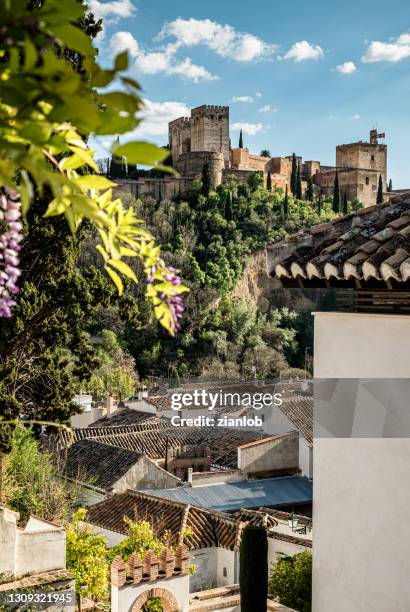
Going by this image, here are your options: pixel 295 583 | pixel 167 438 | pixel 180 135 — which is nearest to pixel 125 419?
pixel 167 438

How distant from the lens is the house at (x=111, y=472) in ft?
64.6

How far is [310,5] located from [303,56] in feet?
53.2

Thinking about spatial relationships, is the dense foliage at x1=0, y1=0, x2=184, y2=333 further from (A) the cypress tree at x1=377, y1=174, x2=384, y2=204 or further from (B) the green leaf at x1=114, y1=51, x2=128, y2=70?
(A) the cypress tree at x1=377, y1=174, x2=384, y2=204

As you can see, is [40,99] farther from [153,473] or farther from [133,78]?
[153,473]

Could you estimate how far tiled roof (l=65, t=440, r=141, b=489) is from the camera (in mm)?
20391

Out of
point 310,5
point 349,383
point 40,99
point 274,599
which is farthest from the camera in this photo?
point 310,5

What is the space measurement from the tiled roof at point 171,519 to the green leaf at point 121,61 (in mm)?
15052

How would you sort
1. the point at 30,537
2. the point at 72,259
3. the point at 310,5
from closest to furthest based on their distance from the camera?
the point at 30,537 < the point at 72,259 < the point at 310,5

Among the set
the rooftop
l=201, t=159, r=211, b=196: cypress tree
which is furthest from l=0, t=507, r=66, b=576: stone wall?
l=201, t=159, r=211, b=196: cypress tree

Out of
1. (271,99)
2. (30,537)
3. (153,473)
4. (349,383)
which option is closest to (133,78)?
(349,383)

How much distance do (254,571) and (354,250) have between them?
26.2 ft

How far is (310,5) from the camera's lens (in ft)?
59.8

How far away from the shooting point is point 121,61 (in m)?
0.73

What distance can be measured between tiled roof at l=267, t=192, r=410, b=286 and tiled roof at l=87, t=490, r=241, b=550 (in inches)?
475
